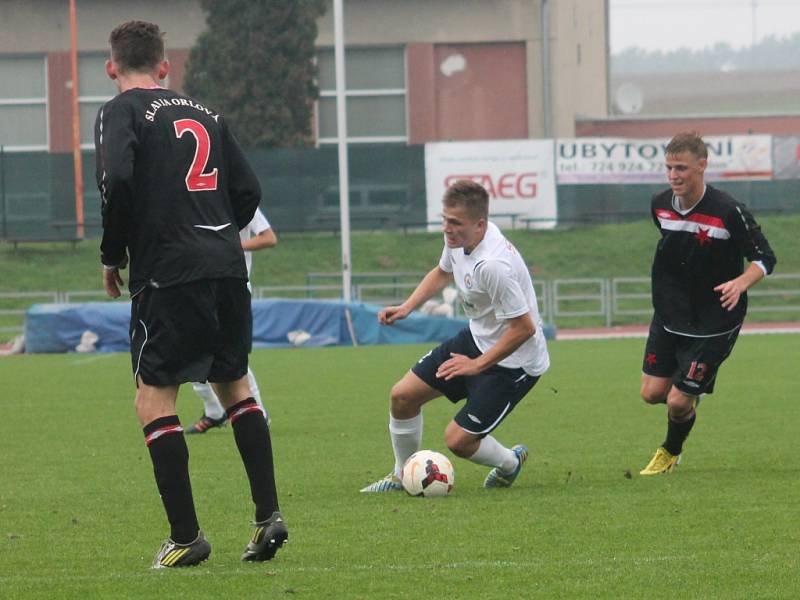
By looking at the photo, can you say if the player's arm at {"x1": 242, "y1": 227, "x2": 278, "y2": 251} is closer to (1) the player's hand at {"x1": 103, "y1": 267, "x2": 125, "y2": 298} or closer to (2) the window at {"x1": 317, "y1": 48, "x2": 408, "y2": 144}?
(1) the player's hand at {"x1": 103, "y1": 267, "x2": 125, "y2": 298}

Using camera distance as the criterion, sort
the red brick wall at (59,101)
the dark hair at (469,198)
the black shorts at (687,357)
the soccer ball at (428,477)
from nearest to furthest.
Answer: the dark hair at (469,198) < the soccer ball at (428,477) < the black shorts at (687,357) < the red brick wall at (59,101)

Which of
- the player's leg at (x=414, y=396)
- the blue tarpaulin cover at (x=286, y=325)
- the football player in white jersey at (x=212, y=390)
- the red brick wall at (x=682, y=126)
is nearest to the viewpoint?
the player's leg at (x=414, y=396)

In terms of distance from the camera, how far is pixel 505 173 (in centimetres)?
3306

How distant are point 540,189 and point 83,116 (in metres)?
15.3

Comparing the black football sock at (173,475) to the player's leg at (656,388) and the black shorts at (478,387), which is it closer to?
the black shorts at (478,387)

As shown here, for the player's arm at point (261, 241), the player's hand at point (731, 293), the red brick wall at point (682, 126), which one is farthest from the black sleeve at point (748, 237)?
the red brick wall at point (682, 126)

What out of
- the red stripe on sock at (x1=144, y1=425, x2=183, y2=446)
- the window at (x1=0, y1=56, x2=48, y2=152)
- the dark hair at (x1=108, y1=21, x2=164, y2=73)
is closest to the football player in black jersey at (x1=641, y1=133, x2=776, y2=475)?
the dark hair at (x1=108, y1=21, x2=164, y2=73)

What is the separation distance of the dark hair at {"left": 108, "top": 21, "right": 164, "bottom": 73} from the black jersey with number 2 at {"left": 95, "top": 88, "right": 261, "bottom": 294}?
0.12m

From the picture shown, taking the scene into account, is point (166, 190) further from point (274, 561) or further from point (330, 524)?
point (330, 524)

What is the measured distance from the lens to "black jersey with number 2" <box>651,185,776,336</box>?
318 inches

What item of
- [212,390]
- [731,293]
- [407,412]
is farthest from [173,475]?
[212,390]

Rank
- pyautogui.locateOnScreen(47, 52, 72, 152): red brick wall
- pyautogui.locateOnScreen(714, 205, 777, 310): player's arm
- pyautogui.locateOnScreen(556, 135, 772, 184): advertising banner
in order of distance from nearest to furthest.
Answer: pyautogui.locateOnScreen(714, 205, 777, 310): player's arm, pyautogui.locateOnScreen(556, 135, 772, 184): advertising banner, pyautogui.locateOnScreen(47, 52, 72, 152): red brick wall

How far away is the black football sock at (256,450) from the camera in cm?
546

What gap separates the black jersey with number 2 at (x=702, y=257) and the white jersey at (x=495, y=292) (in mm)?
1029
